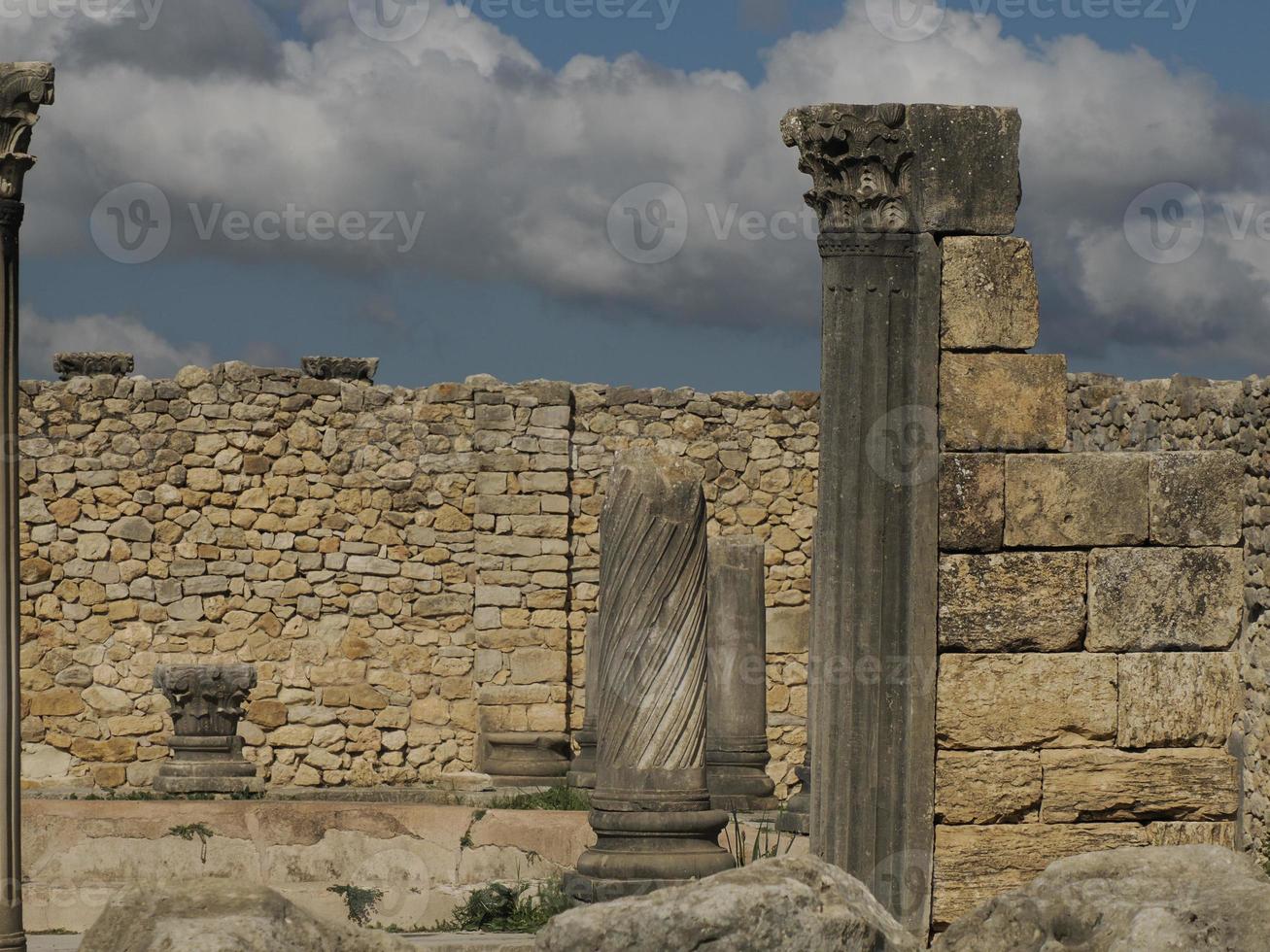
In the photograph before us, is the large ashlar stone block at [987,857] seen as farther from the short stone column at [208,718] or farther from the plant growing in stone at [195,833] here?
the short stone column at [208,718]

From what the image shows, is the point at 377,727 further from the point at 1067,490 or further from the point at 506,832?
the point at 1067,490

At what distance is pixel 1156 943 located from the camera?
171 inches

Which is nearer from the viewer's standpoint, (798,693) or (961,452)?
(961,452)

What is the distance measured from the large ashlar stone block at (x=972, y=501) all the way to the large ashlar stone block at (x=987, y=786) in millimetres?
716

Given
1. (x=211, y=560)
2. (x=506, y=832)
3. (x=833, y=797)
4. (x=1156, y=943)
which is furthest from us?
(x=211, y=560)

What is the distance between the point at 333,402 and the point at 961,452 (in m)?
10.5

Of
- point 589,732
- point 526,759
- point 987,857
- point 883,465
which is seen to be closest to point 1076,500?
point 883,465

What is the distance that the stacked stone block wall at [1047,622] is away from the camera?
254 inches

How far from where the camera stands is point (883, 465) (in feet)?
21.1

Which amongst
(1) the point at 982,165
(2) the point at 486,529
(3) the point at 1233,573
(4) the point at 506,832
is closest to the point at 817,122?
(1) the point at 982,165

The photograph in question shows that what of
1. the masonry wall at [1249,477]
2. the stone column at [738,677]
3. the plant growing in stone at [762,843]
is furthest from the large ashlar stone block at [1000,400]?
the stone column at [738,677]

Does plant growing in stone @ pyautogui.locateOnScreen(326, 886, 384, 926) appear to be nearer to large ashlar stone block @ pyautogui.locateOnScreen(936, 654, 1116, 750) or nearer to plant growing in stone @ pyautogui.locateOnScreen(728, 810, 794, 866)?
plant growing in stone @ pyautogui.locateOnScreen(728, 810, 794, 866)

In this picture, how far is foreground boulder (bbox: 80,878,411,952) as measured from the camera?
13.8 ft

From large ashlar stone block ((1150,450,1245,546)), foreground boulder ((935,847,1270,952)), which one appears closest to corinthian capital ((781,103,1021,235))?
large ashlar stone block ((1150,450,1245,546))
